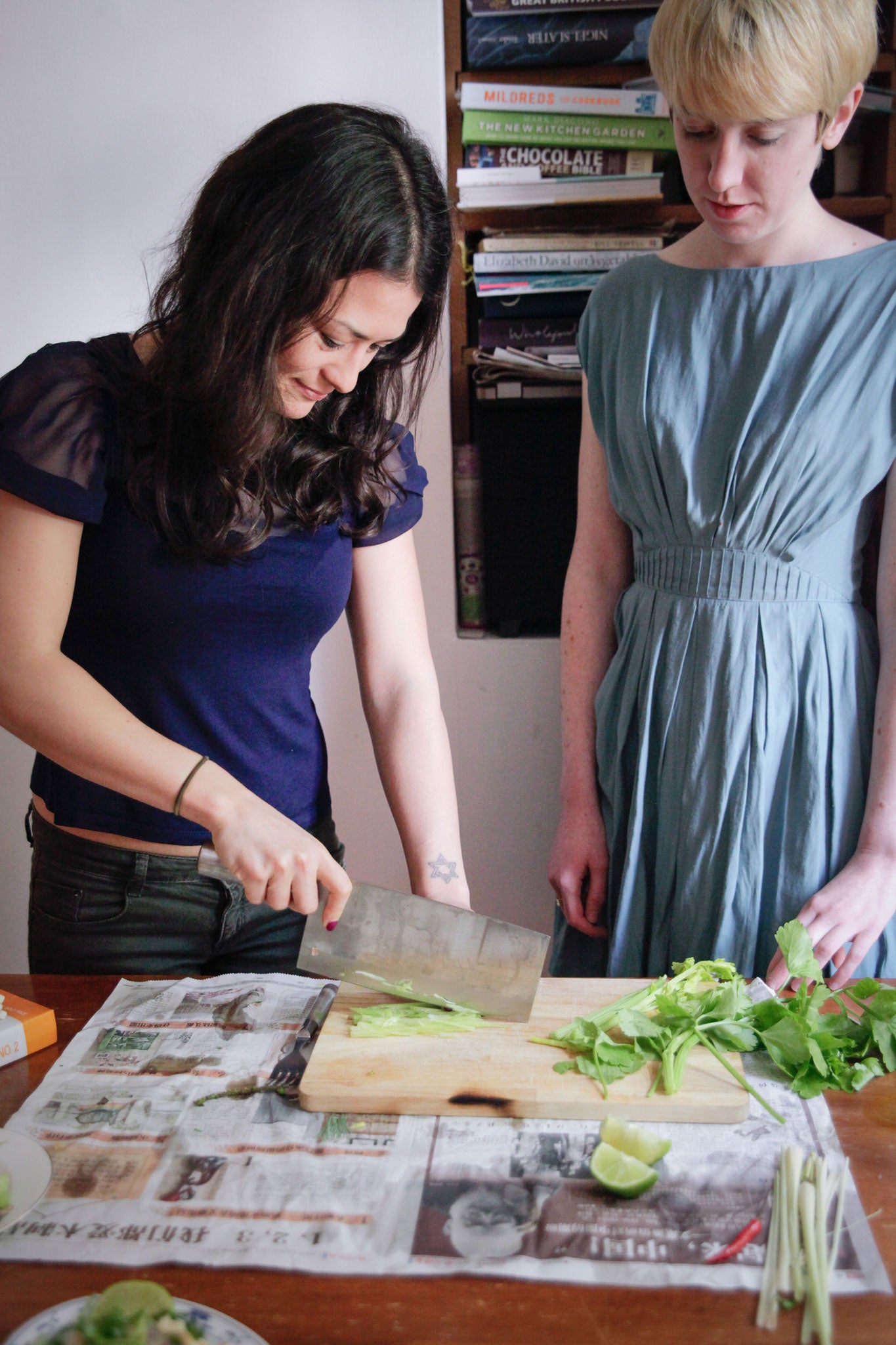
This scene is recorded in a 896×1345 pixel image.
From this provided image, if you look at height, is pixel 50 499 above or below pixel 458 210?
below

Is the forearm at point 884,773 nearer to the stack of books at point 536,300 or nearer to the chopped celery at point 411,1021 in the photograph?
the chopped celery at point 411,1021

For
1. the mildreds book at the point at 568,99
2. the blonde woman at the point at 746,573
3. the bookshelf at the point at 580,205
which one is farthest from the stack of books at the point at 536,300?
the blonde woman at the point at 746,573

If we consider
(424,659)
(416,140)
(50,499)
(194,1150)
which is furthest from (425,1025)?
(416,140)

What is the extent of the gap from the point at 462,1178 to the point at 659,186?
5.74ft

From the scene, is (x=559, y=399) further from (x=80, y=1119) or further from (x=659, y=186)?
(x=80, y=1119)

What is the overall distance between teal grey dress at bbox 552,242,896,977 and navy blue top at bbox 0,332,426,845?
38cm

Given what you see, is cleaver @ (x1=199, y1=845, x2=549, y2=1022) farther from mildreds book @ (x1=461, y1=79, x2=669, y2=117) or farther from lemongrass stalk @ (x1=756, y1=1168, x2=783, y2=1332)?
mildreds book @ (x1=461, y1=79, x2=669, y2=117)

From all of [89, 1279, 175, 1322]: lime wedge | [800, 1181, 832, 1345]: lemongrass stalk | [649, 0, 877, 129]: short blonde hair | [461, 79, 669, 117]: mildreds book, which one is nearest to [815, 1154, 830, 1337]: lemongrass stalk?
[800, 1181, 832, 1345]: lemongrass stalk

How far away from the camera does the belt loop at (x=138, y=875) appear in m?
1.27

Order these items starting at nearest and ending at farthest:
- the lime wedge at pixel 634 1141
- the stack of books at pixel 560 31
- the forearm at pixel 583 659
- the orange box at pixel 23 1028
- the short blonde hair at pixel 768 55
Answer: the lime wedge at pixel 634 1141 → the orange box at pixel 23 1028 → the short blonde hair at pixel 768 55 → the forearm at pixel 583 659 → the stack of books at pixel 560 31

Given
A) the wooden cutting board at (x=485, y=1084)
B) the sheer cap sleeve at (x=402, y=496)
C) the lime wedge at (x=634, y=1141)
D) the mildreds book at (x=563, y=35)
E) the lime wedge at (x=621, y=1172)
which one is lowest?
the wooden cutting board at (x=485, y=1084)

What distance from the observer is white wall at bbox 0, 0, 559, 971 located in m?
2.00

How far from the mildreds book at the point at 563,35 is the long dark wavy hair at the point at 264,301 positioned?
3.24ft

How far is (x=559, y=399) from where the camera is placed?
2.09 meters
